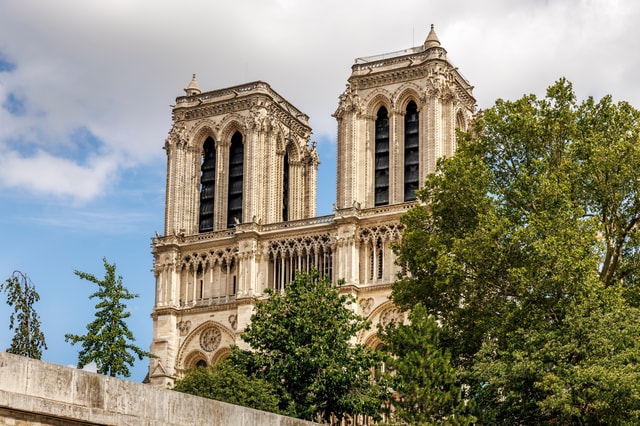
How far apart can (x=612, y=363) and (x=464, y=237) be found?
598 cm

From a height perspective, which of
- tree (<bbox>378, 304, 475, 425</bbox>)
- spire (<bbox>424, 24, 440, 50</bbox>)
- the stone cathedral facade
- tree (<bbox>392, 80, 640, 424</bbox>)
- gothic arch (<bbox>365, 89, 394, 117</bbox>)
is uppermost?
spire (<bbox>424, 24, 440, 50</bbox>)

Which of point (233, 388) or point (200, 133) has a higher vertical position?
point (200, 133)

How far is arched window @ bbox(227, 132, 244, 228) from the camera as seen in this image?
198ft

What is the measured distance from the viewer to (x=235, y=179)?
61.2 m

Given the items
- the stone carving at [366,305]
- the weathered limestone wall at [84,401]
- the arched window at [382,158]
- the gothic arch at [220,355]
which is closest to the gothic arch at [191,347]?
the gothic arch at [220,355]

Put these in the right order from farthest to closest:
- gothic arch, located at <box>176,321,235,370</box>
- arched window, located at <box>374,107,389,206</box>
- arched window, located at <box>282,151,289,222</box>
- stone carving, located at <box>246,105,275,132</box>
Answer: arched window, located at <box>282,151,289,222</box> < stone carving, located at <box>246,105,275,132</box> < gothic arch, located at <box>176,321,235,370</box> < arched window, located at <box>374,107,389,206</box>

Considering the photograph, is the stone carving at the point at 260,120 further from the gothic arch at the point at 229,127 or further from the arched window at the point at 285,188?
the arched window at the point at 285,188

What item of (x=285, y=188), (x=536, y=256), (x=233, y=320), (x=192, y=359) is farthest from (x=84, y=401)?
(x=285, y=188)

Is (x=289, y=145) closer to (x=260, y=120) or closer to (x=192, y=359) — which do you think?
(x=260, y=120)

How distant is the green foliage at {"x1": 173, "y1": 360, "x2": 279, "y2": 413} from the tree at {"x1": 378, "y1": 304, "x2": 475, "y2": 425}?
303 inches

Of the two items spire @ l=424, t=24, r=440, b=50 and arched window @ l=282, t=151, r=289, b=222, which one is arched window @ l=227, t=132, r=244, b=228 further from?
spire @ l=424, t=24, r=440, b=50

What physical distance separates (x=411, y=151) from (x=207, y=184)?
12.7 metres

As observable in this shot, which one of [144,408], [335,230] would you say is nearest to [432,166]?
[335,230]

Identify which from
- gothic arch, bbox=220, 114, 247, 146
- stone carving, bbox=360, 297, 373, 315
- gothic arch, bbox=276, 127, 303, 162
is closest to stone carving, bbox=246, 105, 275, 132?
gothic arch, bbox=220, 114, 247, 146
